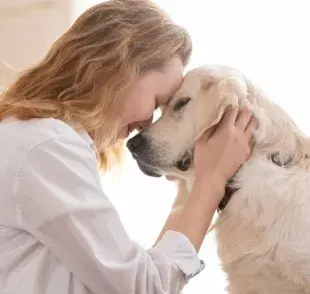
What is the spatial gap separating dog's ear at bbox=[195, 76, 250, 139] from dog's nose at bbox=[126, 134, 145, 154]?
12cm

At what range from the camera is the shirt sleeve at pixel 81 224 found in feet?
2.93

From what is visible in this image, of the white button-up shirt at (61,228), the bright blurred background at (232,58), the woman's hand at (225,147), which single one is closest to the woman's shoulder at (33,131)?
the white button-up shirt at (61,228)

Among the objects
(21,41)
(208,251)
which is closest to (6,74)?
(21,41)

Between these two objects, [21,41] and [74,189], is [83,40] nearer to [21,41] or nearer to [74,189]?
[74,189]

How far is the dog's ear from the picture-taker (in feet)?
3.72

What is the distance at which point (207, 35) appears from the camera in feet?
5.33

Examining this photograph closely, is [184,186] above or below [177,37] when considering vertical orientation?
below

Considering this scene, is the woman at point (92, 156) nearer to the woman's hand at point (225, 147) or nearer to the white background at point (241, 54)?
the woman's hand at point (225, 147)

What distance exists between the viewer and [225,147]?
1.11 m

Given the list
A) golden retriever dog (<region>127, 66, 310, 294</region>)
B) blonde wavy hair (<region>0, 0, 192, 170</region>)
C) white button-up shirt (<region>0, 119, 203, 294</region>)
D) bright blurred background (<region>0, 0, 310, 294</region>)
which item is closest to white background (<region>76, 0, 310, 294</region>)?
bright blurred background (<region>0, 0, 310, 294</region>)

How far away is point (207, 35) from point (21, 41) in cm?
73

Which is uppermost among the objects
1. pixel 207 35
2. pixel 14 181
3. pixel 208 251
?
pixel 207 35

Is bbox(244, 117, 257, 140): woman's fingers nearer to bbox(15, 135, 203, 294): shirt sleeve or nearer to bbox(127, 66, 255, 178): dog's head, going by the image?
bbox(127, 66, 255, 178): dog's head

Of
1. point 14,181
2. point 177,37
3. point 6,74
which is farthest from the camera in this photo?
point 6,74
